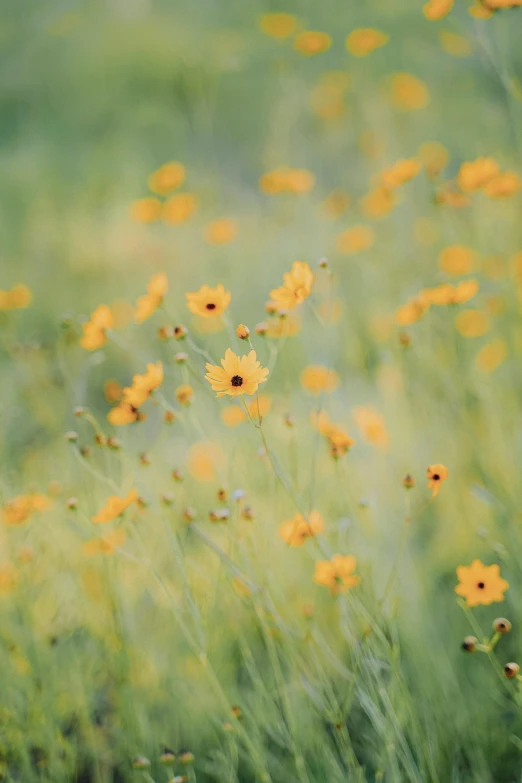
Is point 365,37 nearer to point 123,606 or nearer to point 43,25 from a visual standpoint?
point 123,606

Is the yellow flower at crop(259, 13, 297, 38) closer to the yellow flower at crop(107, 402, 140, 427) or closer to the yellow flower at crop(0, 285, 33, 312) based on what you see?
the yellow flower at crop(0, 285, 33, 312)

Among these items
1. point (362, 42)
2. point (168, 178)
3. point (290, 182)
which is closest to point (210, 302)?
point (290, 182)

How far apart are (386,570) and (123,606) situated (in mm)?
484

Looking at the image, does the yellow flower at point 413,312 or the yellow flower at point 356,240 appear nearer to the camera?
the yellow flower at point 413,312

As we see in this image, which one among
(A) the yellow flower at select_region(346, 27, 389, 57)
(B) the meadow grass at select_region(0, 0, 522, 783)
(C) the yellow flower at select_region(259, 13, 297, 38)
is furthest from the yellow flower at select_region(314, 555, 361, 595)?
(C) the yellow flower at select_region(259, 13, 297, 38)

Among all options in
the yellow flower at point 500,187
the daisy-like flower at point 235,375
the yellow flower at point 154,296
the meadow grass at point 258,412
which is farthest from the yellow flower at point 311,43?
the daisy-like flower at point 235,375

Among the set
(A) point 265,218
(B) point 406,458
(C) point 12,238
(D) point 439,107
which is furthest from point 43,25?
(B) point 406,458

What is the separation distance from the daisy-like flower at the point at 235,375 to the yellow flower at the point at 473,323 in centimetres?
104

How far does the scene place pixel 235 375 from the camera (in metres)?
0.62

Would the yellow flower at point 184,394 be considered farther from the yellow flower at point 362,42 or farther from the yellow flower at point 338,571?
the yellow flower at point 362,42

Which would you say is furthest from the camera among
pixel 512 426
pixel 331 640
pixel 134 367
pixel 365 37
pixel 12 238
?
pixel 12 238

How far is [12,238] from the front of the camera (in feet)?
10.6

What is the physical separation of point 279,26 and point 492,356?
61.1 inches

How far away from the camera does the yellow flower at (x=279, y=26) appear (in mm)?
2311
